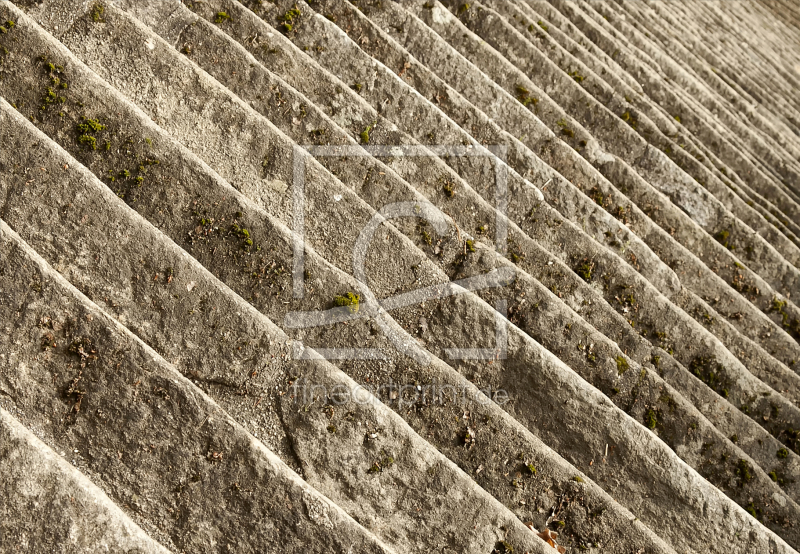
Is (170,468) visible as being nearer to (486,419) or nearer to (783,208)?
(486,419)

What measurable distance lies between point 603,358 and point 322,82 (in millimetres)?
4762

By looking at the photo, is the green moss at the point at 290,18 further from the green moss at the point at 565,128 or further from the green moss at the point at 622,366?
the green moss at the point at 622,366

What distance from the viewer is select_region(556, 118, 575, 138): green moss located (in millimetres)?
8336

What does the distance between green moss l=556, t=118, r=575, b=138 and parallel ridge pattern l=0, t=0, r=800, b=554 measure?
0.05 meters

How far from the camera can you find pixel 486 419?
5.57m

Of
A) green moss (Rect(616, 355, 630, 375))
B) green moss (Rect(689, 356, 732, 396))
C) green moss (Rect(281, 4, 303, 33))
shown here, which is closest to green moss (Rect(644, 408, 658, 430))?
green moss (Rect(616, 355, 630, 375))

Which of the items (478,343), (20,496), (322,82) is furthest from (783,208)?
(20,496)

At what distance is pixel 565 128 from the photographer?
328 inches

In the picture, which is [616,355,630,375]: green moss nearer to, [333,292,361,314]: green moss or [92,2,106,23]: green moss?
[333,292,361,314]: green moss

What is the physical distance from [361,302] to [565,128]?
464 cm

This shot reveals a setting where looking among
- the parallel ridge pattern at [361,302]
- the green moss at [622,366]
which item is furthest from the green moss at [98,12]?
the green moss at [622,366]

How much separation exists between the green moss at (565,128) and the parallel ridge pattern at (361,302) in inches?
1.8

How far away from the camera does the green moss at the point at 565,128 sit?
834cm

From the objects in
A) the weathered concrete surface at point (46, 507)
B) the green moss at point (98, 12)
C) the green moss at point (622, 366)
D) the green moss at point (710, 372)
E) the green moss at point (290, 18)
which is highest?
the green moss at point (290, 18)
